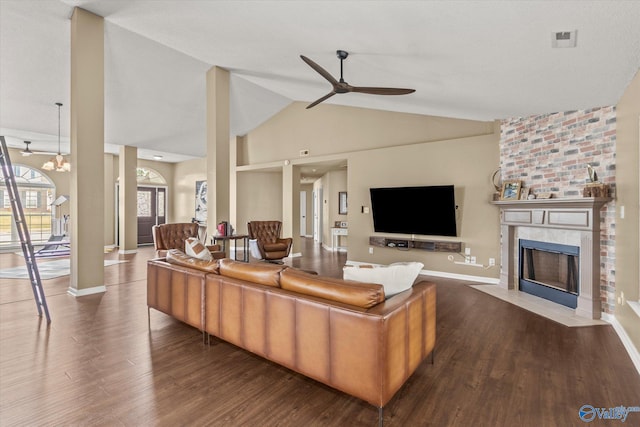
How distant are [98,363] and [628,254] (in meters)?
4.73

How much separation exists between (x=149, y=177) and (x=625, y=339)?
12.0 meters

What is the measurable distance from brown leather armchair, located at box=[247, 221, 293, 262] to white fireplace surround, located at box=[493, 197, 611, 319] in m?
4.10

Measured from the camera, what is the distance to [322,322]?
1.86 metres

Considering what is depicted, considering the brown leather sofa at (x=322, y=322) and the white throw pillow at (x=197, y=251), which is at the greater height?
the white throw pillow at (x=197, y=251)

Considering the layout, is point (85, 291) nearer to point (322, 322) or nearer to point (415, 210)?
point (322, 322)

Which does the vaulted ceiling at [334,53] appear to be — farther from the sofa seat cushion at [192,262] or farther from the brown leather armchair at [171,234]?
the brown leather armchair at [171,234]

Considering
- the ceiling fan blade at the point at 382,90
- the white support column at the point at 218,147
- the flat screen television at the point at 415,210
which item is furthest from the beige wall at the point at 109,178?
the ceiling fan blade at the point at 382,90

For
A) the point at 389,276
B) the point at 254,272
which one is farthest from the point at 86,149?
the point at 389,276

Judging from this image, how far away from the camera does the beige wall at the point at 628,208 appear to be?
2652 mm

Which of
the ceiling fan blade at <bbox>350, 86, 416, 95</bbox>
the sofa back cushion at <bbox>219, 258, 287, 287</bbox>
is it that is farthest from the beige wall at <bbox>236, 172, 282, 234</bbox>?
the sofa back cushion at <bbox>219, 258, 287, 287</bbox>

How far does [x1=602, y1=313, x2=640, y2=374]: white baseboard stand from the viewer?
2460 mm

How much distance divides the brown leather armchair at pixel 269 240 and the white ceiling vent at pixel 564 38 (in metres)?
5.40

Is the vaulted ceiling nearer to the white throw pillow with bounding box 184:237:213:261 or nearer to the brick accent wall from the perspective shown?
the brick accent wall

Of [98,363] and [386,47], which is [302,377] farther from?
[386,47]
